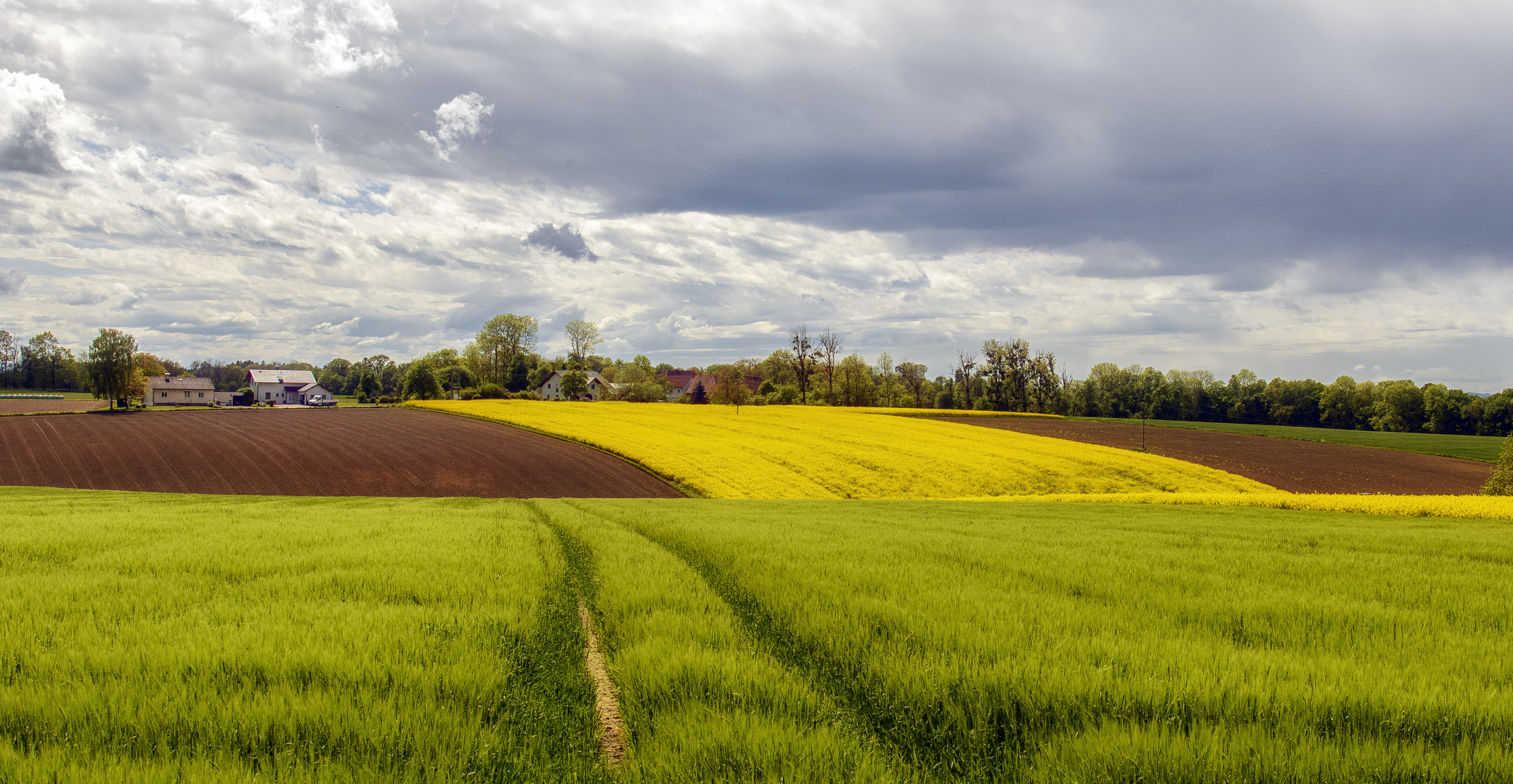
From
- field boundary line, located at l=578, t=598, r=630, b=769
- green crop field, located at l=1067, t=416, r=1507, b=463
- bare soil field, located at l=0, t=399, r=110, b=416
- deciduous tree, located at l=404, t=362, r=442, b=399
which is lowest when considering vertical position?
bare soil field, located at l=0, t=399, r=110, b=416

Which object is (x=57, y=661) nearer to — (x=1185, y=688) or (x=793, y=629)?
(x=793, y=629)

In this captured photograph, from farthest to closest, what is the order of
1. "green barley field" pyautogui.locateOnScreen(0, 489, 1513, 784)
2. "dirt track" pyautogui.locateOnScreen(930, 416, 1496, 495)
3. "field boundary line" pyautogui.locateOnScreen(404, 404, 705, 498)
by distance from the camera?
"dirt track" pyautogui.locateOnScreen(930, 416, 1496, 495) → "field boundary line" pyautogui.locateOnScreen(404, 404, 705, 498) → "green barley field" pyautogui.locateOnScreen(0, 489, 1513, 784)

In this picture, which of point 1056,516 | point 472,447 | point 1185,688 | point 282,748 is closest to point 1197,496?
point 1056,516

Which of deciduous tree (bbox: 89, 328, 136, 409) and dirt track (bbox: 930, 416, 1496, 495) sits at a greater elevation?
deciduous tree (bbox: 89, 328, 136, 409)

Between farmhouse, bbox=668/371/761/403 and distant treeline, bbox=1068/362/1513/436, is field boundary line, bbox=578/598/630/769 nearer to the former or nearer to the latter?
distant treeline, bbox=1068/362/1513/436

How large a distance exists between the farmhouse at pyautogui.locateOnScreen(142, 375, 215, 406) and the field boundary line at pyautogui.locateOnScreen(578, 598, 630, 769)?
Result: 14946 centimetres

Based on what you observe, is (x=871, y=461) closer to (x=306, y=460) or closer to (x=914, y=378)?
(x=306, y=460)

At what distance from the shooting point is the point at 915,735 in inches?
150

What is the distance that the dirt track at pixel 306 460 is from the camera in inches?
1234

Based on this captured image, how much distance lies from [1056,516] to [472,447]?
3684cm

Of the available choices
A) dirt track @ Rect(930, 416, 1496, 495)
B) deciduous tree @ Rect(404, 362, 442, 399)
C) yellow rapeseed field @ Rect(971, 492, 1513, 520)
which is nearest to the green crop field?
dirt track @ Rect(930, 416, 1496, 495)

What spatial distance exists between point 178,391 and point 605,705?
160 meters

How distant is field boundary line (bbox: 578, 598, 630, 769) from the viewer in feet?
12.5

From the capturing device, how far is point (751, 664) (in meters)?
4.55
